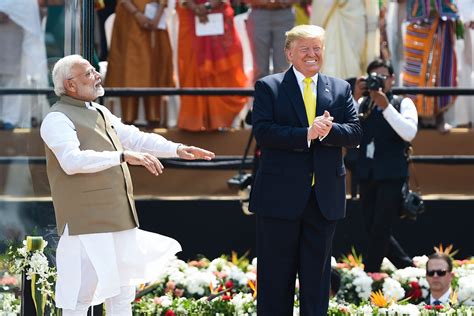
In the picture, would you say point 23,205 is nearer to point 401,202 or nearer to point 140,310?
point 140,310

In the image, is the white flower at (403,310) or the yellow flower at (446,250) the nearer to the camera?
the white flower at (403,310)

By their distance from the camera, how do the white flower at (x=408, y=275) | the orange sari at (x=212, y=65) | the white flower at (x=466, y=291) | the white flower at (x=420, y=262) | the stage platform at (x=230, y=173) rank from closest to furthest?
the white flower at (x=466, y=291)
the white flower at (x=408, y=275)
the white flower at (x=420, y=262)
the stage platform at (x=230, y=173)
the orange sari at (x=212, y=65)

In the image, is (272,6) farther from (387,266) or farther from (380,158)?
(387,266)

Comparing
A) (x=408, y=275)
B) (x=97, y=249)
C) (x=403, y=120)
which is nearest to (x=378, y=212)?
(x=408, y=275)

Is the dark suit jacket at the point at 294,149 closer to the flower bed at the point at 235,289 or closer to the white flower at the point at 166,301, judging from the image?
the flower bed at the point at 235,289

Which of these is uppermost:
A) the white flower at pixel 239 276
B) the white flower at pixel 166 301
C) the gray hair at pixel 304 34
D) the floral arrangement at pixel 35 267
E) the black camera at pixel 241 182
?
the gray hair at pixel 304 34

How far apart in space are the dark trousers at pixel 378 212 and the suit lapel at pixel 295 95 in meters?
2.74

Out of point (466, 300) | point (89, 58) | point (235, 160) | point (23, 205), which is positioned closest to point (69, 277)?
point (23, 205)

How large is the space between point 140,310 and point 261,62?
3.76 m

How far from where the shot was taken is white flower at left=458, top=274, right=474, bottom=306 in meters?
9.23

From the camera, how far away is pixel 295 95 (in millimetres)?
7328

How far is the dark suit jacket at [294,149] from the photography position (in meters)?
7.24

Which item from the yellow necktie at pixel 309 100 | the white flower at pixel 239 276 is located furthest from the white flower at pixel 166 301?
the yellow necktie at pixel 309 100

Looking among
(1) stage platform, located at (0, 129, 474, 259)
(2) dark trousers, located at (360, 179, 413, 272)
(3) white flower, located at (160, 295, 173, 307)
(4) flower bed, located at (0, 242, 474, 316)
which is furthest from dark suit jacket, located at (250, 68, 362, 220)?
(1) stage platform, located at (0, 129, 474, 259)
